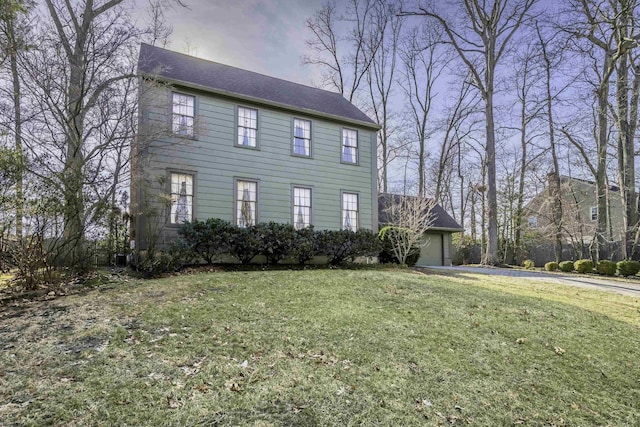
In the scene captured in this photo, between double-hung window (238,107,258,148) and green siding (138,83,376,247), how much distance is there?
157 mm

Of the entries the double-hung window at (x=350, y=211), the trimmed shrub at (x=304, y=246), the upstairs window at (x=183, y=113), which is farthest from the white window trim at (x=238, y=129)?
the double-hung window at (x=350, y=211)

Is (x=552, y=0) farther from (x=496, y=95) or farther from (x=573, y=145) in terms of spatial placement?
(x=573, y=145)

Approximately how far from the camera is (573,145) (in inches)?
736

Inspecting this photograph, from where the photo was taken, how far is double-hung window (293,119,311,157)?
12133mm

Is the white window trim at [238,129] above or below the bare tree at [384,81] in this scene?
below

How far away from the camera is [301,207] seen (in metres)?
12.0

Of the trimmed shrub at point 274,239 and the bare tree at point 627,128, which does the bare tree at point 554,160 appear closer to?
the bare tree at point 627,128

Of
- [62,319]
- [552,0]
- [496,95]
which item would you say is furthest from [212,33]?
[496,95]

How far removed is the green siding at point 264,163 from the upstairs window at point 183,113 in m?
0.20

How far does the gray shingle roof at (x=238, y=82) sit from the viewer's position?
10523 mm

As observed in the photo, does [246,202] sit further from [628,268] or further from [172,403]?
[628,268]

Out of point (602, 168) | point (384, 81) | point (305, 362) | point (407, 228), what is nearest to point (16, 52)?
point (305, 362)

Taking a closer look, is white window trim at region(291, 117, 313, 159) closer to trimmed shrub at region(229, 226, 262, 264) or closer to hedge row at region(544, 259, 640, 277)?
trimmed shrub at region(229, 226, 262, 264)

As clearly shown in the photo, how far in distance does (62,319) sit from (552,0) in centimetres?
2068
